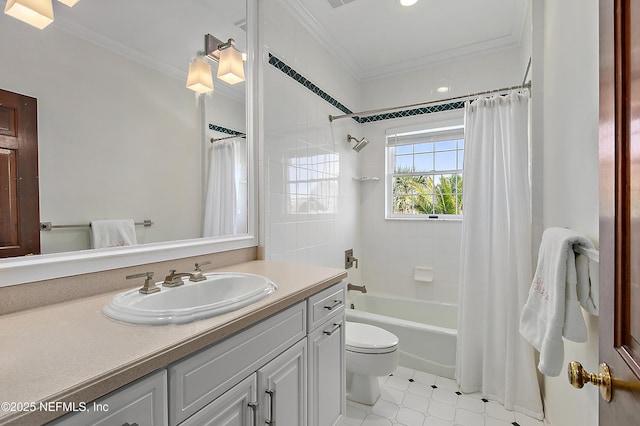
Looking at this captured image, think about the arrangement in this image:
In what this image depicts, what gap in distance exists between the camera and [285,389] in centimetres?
110

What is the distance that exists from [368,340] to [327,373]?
0.58 metres

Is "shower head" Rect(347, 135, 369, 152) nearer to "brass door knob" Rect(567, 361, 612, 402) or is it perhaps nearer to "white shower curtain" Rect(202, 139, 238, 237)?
"white shower curtain" Rect(202, 139, 238, 237)

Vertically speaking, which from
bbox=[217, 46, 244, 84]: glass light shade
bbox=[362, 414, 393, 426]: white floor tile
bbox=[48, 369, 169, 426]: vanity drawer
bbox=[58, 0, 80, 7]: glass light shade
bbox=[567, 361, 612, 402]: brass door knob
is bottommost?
bbox=[362, 414, 393, 426]: white floor tile

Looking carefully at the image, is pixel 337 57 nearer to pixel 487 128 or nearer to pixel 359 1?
pixel 359 1

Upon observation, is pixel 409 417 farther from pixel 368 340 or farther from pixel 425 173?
pixel 425 173

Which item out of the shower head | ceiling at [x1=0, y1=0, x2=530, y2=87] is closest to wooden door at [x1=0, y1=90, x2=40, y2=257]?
ceiling at [x1=0, y1=0, x2=530, y2=87]

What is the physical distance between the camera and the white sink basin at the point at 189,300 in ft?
2.71

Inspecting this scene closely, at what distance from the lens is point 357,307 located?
2938 mm

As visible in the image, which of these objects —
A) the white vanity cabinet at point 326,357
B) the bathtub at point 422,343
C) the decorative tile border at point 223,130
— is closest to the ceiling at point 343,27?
the decorative tile border at point 223,130

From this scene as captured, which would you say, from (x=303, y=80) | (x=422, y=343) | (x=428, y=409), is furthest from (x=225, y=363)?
(x=303, y=80)

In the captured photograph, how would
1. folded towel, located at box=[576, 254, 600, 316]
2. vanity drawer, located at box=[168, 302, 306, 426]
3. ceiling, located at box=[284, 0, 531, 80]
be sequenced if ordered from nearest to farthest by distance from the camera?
vanity drawer, located at box=[168, 302, 306, 426], folded towel, located at box=[576, 254, 600, 316], ceiling, located at box=[284, 0, 531, 80]

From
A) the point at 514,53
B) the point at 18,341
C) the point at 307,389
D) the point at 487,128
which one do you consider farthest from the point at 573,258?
the point at 514,53

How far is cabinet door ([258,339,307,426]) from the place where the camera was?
99cm

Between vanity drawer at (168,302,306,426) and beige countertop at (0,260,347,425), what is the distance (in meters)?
0.05
